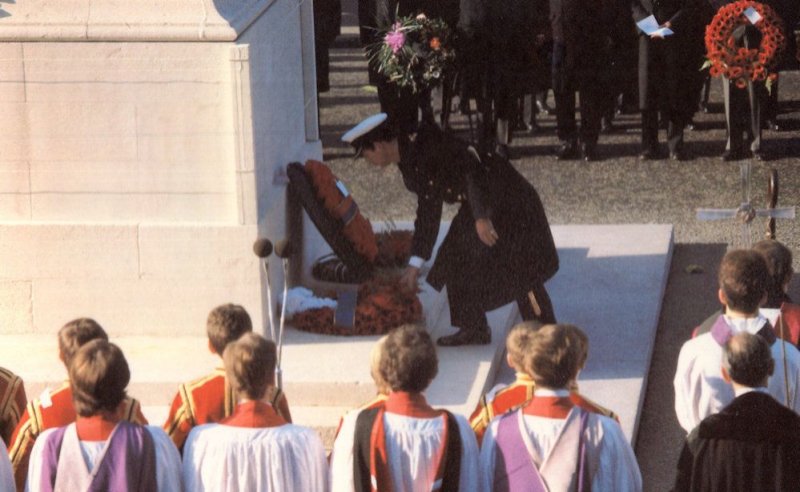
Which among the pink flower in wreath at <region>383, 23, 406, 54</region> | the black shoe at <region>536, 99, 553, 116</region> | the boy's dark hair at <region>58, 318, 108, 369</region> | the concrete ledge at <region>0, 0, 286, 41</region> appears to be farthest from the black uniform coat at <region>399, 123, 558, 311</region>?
the black shoe at <region>536, 99, 553, 116</region>

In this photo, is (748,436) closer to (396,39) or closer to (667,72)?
(396,39)

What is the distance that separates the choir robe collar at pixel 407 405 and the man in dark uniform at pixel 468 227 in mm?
3168

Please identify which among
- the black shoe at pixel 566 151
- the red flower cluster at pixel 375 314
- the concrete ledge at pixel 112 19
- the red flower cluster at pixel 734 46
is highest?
the concrete ledge at pixel 112 19

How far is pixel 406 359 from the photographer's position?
19.5 feet

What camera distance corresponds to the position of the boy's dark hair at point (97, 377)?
588cm

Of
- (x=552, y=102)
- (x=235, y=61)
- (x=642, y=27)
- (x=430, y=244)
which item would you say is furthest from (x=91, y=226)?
(x=552, y=102)

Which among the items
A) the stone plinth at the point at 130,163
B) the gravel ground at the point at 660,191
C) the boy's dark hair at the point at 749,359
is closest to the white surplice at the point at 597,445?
the boy's dark hair at the point at 749,359

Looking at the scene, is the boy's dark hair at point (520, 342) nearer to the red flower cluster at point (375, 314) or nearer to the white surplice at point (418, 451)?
the white surplice at point (418, 451)

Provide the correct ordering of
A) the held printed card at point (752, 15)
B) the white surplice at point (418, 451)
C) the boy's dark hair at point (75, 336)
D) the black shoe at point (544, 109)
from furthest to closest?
the black shoe at point (544, 109), the held printed card at point (752, 15), the boy's dark hair at point (75, 336), the white surplice at point (418, 451)

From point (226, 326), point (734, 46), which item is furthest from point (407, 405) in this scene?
point (734, 46)

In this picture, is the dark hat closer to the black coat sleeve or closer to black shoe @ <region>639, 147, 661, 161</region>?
the black coat sleeve

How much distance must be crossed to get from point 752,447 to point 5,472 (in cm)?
260

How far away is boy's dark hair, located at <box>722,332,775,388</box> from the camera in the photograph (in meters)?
5.98

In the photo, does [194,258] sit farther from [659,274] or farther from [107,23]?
[659,274]
